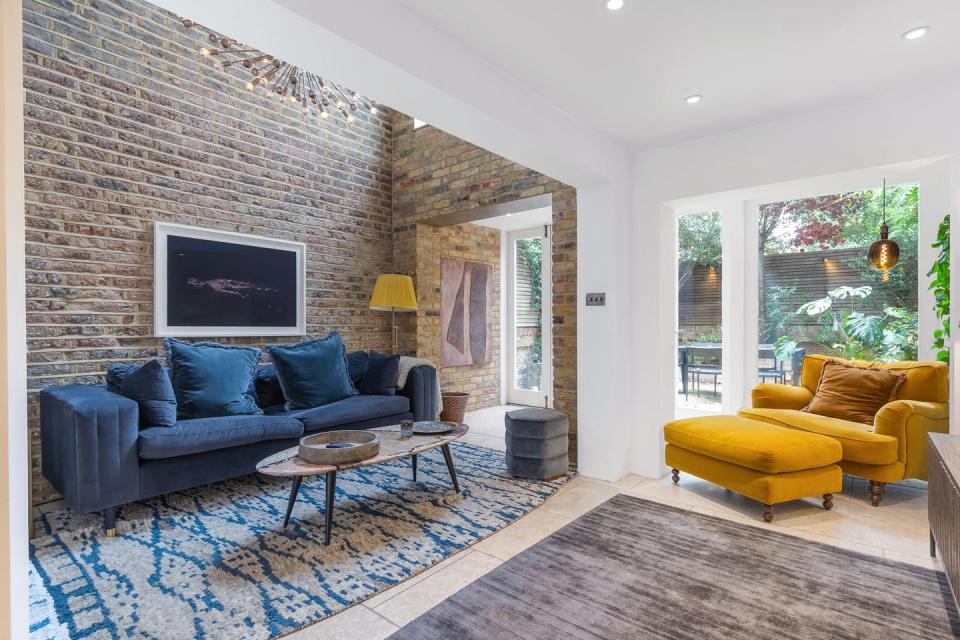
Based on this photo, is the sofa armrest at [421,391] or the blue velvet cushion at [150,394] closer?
the blue velvet cushion at [150,394]

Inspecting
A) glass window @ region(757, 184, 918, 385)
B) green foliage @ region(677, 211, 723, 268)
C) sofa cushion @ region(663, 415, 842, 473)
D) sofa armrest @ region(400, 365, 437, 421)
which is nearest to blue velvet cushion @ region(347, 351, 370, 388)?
sofa armrest @ region(400, 365, 437, 421)

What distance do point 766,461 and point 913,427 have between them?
104cm

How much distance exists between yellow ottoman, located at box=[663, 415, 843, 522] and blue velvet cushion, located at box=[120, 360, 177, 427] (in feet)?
10.5

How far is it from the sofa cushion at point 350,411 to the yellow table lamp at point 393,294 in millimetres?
937

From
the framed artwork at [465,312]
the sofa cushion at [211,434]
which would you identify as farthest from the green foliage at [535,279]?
the sofa cushion at [211,434]

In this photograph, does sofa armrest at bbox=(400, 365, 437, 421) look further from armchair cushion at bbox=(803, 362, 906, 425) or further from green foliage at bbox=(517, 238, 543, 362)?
armchair cushion at bbox=(803, 362, 906, 425)

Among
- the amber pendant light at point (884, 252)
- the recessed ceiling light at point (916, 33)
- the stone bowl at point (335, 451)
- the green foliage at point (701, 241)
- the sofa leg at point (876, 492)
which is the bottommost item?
the sofa leg at point (876, 492)

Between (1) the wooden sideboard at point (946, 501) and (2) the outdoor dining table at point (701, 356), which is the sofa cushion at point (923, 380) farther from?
(1) the wooden sideboard at point (946, 501)

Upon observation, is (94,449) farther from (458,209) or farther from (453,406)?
(458,209)

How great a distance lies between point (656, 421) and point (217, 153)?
13.0 ft

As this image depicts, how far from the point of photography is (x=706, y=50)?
7.27 feet

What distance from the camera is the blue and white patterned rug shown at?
181cm

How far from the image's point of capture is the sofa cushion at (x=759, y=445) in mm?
2639

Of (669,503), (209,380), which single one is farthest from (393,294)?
(669,503)
